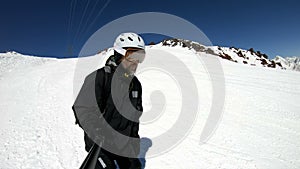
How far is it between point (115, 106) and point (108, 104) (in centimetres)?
9

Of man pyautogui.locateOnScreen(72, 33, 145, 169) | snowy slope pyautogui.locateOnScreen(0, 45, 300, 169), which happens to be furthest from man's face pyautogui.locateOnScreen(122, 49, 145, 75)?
snowy slope pyautogui.locateOnScreen(0, 45, 300, 169)

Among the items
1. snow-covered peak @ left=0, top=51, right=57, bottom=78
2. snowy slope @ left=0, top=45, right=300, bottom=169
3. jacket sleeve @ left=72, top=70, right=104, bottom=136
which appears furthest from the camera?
snow-covered peak @ left=0, top=51, right=57, bottom=78

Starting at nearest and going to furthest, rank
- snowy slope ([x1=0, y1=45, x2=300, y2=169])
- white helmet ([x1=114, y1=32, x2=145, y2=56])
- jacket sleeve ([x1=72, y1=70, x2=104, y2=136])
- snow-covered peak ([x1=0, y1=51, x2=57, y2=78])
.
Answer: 1. jacket sleeve ([x1=72, y1=70, x2=104, y2=136])
2. white helmet ([x1=114, y1=32, x2=145, y2=56])
3. snowy slope ([x1=0, y1=45, x2=300, y2=169])
4. snow-covered peak ([x1=0, y1=51, x2=57, y2=78])

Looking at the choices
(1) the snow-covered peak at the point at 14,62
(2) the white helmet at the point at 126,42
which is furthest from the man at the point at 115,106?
(1) the snow-covered peak at the point at 14,62

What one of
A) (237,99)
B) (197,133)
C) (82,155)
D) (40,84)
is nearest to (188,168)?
(197,133)

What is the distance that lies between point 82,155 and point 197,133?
308 centimetres

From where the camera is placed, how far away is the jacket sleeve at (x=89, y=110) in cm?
249

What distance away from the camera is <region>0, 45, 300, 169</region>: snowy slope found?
16.3 feet

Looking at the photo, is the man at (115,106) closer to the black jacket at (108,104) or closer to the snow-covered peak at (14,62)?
the black jacket at (108,104)

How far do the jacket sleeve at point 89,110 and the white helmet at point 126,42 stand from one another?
0.53m

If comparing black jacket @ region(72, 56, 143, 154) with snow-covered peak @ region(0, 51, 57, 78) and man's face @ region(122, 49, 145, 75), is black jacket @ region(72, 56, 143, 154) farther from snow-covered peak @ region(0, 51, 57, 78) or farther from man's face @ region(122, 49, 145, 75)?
snow-covered peak @ region(0, 51, 57, 78)

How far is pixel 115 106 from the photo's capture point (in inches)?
108

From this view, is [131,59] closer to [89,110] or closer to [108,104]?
[108,104]

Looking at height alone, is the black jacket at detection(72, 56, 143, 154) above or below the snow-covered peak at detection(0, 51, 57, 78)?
below
